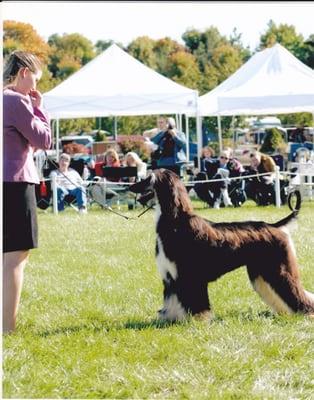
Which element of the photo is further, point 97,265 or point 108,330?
point 97,265

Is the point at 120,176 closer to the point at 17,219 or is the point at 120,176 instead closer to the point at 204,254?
the point at 204,254

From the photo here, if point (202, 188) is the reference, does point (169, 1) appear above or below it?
above

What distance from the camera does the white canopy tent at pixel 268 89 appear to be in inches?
561

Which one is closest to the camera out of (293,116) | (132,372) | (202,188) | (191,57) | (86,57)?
(132,372)

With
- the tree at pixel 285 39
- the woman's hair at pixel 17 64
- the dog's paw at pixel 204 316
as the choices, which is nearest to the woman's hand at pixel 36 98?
the woman's hair at pixel 17 64

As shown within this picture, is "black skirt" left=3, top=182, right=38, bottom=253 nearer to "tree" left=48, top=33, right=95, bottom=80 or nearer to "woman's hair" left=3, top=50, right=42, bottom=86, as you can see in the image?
Result: "woman's hair" left=3, top=50, right=42, bottom=86

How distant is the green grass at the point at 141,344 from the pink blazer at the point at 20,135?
3.42 ft

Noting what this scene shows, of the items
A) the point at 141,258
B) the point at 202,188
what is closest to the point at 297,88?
the point at 202,188

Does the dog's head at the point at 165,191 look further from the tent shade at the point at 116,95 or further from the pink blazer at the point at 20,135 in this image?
the tent shade at the point at 116,95

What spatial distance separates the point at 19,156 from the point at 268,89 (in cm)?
1051

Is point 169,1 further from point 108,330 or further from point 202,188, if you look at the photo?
point 202,188

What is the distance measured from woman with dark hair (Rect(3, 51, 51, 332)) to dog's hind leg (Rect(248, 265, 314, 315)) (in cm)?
159

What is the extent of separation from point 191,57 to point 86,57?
37.8ft

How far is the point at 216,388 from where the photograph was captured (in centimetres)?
390
